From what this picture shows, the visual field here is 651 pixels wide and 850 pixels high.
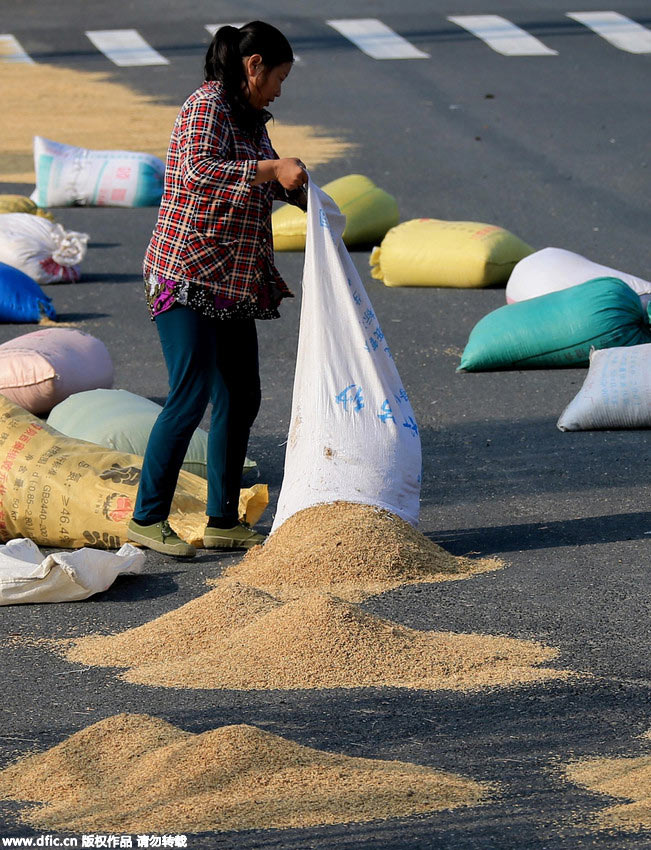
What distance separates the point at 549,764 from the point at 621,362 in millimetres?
3595

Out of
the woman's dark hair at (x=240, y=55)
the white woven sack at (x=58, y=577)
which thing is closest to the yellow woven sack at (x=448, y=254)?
the woman's dark hair at (x=240, y=55)

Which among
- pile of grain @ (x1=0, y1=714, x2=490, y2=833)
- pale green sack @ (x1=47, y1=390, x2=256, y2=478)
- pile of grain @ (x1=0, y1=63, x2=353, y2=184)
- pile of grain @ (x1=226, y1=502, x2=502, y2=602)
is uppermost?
pile of grain @ (x1=0, y1=714, x2=490, y2=833)

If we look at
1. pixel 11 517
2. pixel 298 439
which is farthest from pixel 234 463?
pixel 11 517

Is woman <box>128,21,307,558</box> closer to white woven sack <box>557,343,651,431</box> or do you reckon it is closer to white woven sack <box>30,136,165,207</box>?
white woven sack <box>557,343,651,431</box>

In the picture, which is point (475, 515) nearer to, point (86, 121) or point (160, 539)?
point (160, 539)

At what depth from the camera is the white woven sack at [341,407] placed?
4.81 m

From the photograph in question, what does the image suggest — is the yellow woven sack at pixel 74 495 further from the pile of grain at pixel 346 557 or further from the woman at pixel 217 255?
the pile of grain at pixel 346 557

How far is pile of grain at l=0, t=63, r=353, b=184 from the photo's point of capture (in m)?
14.4

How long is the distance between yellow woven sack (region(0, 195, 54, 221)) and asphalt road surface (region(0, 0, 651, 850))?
55 cm

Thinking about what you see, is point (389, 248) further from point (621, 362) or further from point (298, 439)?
point (298, 439)

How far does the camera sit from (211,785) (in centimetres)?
307

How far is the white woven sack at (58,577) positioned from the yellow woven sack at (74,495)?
1.44 ft

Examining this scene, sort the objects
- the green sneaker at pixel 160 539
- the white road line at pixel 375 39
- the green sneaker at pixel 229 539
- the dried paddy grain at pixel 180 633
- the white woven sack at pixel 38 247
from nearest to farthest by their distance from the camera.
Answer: the dried paddy grain at pixel 180 633, the green sneaker at pixel 160 539, the green sneaker at pixel 229 539, the white woven sack at pixel 38 247, the white road line at pixel 375 39

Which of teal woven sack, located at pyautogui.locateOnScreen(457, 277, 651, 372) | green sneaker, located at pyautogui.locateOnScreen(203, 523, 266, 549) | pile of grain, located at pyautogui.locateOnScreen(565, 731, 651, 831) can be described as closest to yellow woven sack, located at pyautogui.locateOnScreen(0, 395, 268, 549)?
green sneaker, located at pyautogui.locateOnScreen(203, 523, 266, 549)
